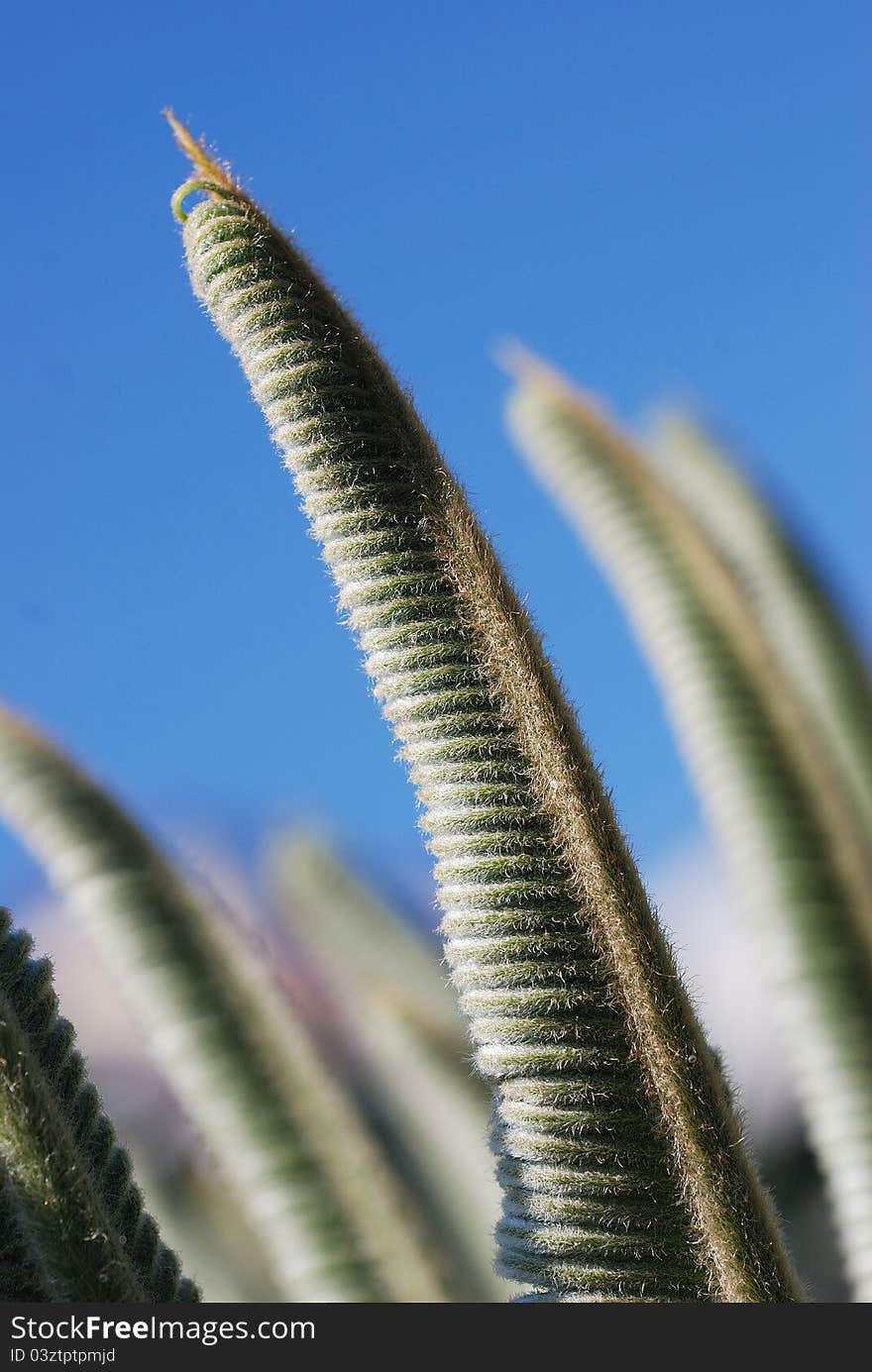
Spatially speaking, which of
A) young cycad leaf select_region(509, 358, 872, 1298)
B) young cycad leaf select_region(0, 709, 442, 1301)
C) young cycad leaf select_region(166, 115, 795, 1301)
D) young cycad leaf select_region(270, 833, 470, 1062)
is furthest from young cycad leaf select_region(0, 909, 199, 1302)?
young cycad leaf select_region(270, 833, 470, 1062)

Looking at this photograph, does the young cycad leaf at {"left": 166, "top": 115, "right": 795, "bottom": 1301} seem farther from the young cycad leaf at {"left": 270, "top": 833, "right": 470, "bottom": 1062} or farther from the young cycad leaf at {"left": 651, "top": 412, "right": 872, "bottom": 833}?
the young cycad leaf at {"left": 270, "top": 833, "right": 470, "bottom": 1062}

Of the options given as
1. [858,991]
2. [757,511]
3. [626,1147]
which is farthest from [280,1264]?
[757,511]

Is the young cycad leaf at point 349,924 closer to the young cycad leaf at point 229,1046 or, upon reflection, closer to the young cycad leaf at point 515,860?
the young cycad leaf at point 229,1046

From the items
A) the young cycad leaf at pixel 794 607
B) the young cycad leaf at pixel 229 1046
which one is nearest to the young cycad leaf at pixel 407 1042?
the young cycad leaf at pixel 229 1046

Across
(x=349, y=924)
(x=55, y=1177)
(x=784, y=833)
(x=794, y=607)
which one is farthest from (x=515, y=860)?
(x=349, y=924)

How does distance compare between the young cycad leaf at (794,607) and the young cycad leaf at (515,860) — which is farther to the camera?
the young cycad leaf at (794,607)

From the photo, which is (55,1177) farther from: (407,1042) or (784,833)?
(407,1042)
